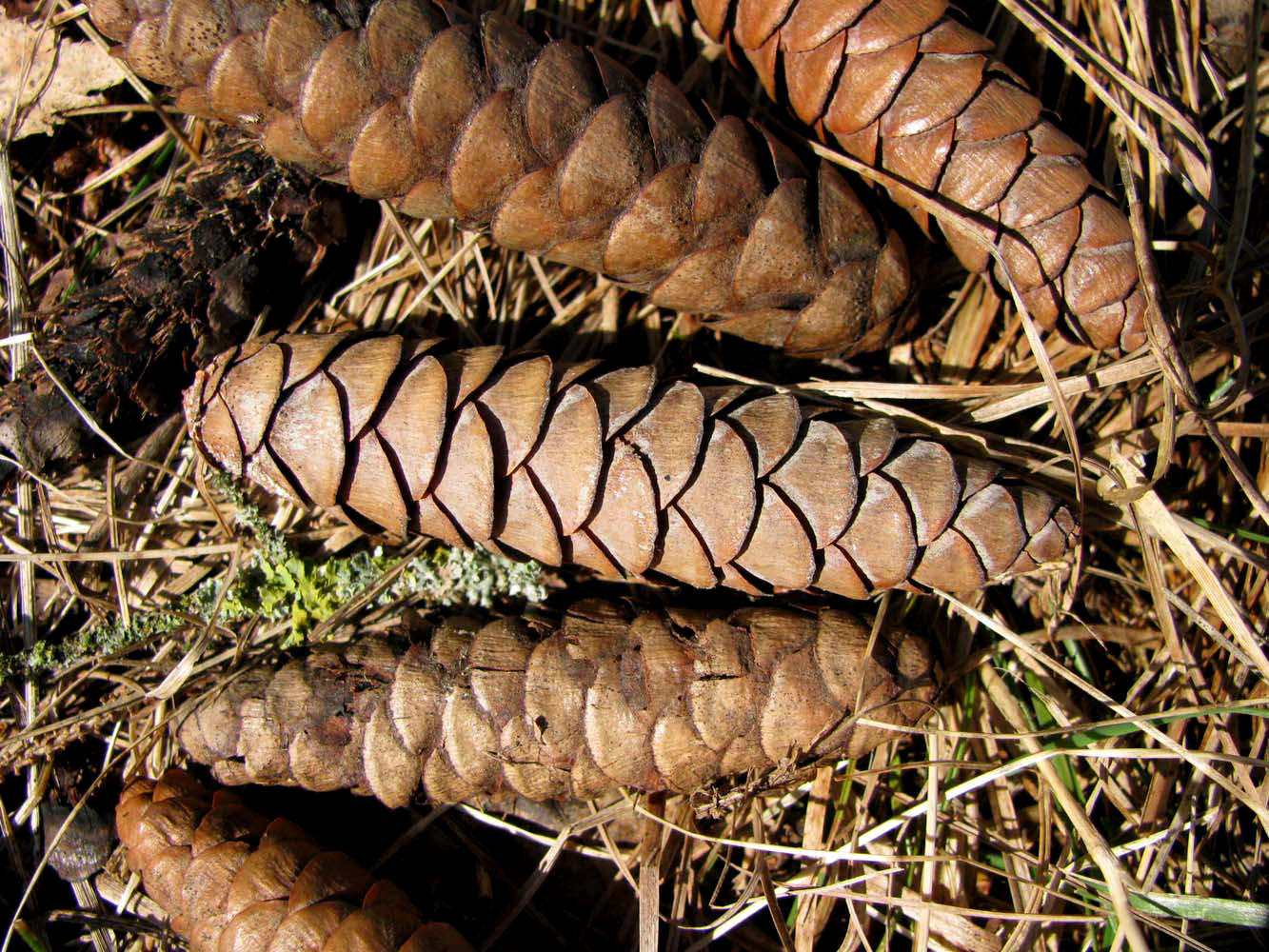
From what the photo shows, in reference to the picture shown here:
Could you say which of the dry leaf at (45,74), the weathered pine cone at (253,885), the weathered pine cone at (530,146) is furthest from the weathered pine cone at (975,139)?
the weathered pine cone at (253,885)

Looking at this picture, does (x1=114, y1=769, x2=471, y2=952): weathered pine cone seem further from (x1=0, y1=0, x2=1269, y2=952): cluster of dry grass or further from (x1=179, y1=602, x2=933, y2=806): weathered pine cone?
(x1=0, y1=0, x2=1269, y2=952): cluster of dry grass

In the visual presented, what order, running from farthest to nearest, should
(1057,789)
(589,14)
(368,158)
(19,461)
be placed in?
(589,14), (19,461), (1057,789), (368,158)

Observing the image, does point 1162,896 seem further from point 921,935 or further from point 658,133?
point 658,133

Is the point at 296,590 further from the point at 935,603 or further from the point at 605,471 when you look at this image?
the point at 935,603

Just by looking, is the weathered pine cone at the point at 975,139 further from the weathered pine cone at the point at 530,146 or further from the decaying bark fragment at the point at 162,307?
the decaying bark fragment at the point at 162,307

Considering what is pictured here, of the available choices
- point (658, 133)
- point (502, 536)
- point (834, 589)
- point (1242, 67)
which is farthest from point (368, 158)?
point (1242, 67)

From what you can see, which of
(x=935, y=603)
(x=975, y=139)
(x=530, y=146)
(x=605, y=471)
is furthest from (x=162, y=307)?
(x=935, y=603)
